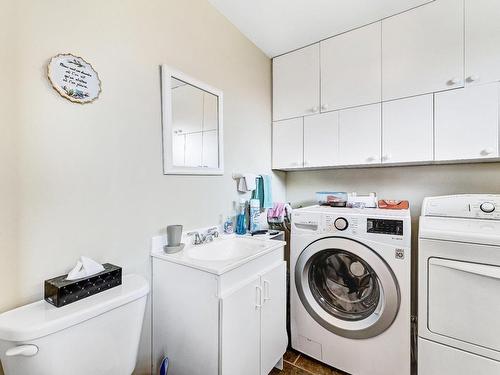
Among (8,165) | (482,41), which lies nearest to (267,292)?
(8,165)

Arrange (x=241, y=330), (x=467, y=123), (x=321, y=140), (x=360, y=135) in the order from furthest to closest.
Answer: (x=321, y=140), (x=360, y=135), (x=467, y=123), (x=241, y=330)

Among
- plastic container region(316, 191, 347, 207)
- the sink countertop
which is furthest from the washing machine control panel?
the sink countertop

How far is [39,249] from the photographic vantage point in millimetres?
910

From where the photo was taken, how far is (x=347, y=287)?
1608 mm

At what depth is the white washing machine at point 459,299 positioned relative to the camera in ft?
3.56

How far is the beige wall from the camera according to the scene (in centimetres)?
88

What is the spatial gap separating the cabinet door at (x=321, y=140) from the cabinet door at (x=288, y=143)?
0.05m

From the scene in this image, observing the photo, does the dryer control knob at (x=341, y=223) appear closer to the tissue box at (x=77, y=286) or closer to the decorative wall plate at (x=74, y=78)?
the tissue box at (x=77, y=286)

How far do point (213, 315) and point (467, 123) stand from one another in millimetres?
1881

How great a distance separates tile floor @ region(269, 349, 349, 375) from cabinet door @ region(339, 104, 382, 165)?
1.50 meters

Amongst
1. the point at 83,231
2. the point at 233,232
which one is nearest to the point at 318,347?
the point at 233,232

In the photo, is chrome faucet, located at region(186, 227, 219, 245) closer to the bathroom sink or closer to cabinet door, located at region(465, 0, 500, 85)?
the bathroom sink

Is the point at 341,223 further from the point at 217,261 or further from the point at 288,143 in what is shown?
the point at 288,143

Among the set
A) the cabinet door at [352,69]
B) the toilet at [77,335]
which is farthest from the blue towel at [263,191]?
the toilet at [77,335]
